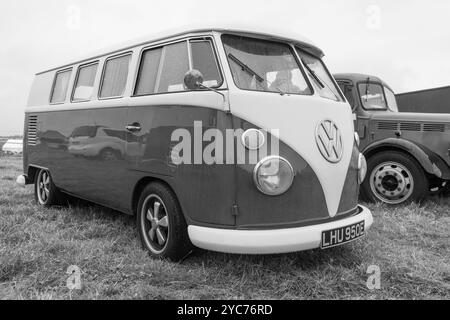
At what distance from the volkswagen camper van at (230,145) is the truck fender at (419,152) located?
236 centimetres

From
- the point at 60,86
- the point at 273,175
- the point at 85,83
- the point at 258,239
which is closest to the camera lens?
the point at 258,239

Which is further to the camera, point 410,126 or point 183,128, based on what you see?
point 410,126

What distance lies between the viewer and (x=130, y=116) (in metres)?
4.12

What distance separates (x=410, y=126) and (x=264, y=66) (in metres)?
3.75

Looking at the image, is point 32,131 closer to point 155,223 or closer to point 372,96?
point 155,223

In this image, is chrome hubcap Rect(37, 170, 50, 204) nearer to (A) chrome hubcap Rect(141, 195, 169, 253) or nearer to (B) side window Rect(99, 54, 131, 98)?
(B) side window Rect(99, 54, 131, 98)

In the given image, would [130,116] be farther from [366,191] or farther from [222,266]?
[366,191]

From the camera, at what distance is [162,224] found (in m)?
3.78

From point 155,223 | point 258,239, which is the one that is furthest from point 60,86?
point 258,239

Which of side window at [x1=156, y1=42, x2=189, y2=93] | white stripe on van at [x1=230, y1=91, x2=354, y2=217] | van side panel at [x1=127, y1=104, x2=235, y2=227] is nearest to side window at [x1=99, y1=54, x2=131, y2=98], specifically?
side window at [x1=156, y1=42, x2=189, y2=93]

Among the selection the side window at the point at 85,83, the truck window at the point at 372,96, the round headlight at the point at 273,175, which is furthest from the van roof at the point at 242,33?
the truck window at the point at 372,96

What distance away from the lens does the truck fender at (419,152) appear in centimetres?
602
